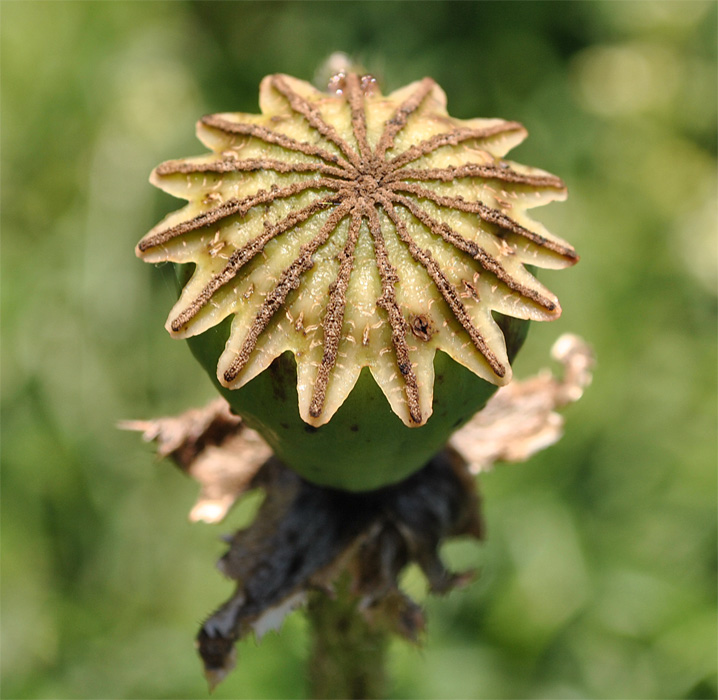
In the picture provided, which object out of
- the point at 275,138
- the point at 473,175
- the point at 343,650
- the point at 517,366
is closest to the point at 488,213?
the point at 473,175

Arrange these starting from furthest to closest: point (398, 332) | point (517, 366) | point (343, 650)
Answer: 1. point (517, 366)
2. point (343, 650)
3. point (398, 332)

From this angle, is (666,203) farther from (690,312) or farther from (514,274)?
(514,274)

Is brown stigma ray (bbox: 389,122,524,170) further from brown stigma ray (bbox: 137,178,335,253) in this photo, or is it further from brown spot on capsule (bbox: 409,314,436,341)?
brown spot on capsule (bbox: 409,314,436,341)

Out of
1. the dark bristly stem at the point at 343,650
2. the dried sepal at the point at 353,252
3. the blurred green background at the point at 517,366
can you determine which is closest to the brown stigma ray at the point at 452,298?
the dried sepal at the point at 353,252

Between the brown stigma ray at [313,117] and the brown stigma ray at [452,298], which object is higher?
the brown stigma ray at [313,117]

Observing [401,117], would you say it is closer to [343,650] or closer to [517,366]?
[343,650]

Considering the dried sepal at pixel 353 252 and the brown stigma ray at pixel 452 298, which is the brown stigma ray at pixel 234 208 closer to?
the dried sepal at pixel 353 252

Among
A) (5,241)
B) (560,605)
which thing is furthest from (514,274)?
(5,241)
